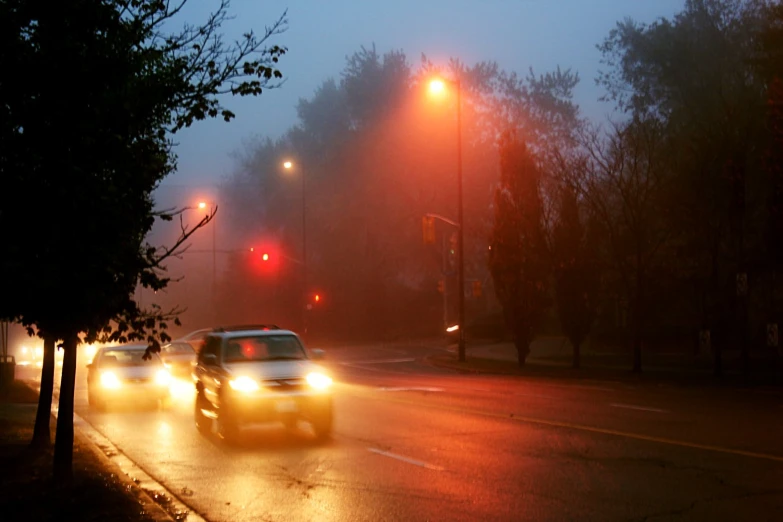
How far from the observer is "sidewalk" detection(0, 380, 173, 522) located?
29.4 feet

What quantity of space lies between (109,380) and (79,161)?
44.0ft

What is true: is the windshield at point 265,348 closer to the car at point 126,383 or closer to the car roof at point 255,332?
the car roof at point 255,332

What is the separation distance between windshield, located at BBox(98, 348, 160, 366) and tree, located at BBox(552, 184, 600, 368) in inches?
615

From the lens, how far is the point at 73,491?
33.0ft

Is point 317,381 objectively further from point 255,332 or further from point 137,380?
A: point 137,380

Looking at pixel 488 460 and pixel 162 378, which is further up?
pixel 162 378

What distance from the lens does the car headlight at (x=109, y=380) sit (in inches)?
855

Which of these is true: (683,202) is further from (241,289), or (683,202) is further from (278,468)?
(241,289)

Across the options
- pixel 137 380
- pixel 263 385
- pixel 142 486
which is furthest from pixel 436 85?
pixel 142 486

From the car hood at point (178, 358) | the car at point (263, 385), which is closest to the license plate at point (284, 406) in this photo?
the car at point (263, 385)

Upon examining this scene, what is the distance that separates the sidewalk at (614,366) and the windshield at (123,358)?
13.7 metres

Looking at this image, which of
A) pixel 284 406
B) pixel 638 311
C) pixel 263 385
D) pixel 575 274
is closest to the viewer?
pixel 284 406

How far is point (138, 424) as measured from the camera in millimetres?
18516

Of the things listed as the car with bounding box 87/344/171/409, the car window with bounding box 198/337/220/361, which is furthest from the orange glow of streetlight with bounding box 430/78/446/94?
the car window with bounding box 198/337/220/361
